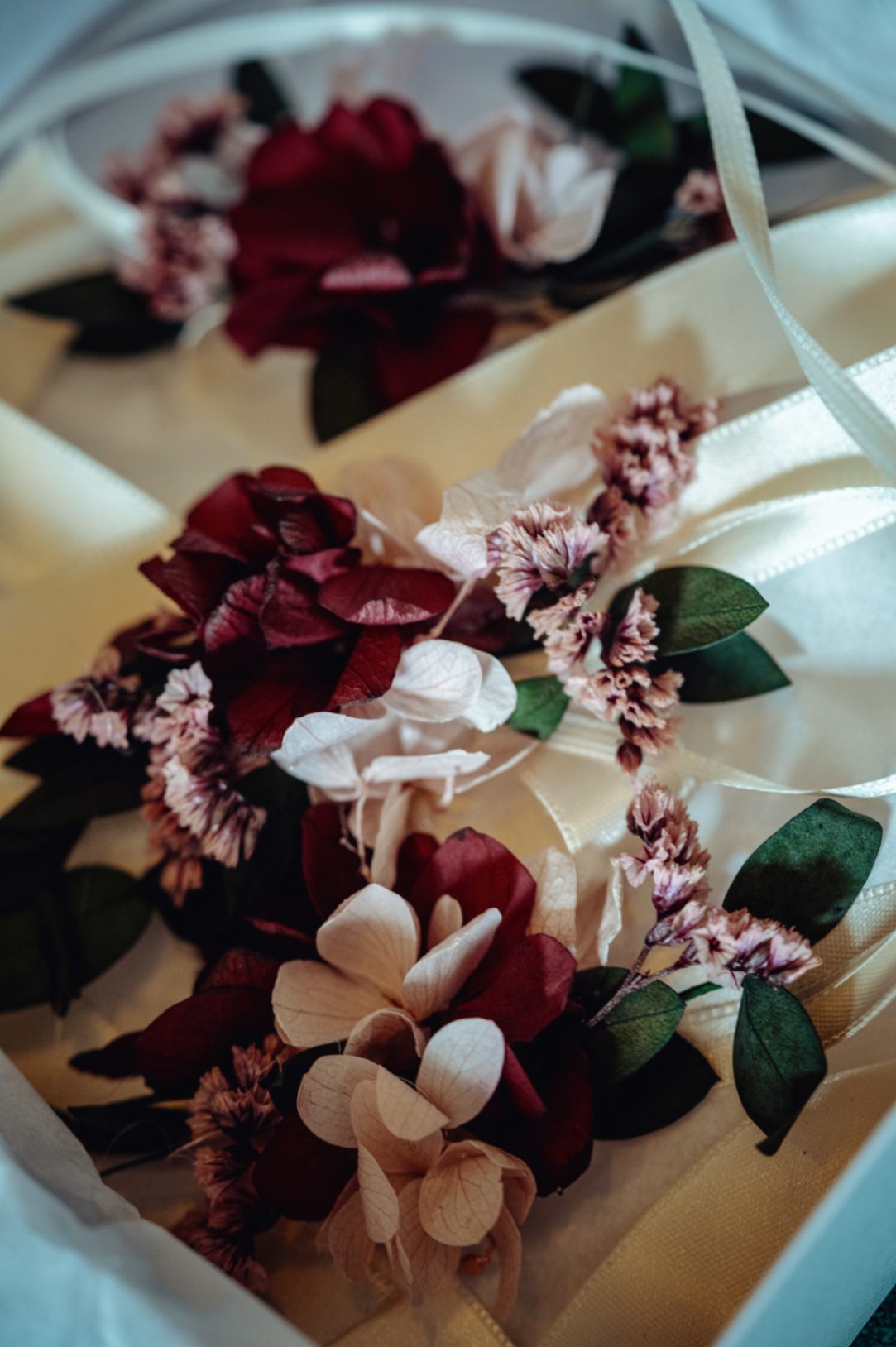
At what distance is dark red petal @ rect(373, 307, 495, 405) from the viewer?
17.4 inches

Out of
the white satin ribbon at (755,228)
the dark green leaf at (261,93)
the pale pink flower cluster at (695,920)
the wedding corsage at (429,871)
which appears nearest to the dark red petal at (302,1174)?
the wedding corsage at (429,871)

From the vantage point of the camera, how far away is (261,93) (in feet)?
1.86

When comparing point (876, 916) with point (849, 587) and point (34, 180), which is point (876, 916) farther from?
point (34, 180)

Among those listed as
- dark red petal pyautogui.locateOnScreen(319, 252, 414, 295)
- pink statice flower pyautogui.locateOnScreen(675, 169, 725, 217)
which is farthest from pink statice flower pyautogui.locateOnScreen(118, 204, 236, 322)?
pink statice flower pyautogui.locateOnScreen(675, 169, 725, 217)

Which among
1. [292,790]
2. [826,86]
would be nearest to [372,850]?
[292,790]

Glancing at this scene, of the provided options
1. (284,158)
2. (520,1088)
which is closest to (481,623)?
(520,1088)

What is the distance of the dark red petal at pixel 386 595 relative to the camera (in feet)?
0.95

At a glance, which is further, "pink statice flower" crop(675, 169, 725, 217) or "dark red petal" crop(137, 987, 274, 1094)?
"pink statice flower" crop(675, 169, 725, 217)

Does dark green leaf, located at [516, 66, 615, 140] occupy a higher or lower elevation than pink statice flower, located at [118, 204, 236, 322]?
higher

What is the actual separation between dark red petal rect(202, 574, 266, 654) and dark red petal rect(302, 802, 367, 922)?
0.19 ft

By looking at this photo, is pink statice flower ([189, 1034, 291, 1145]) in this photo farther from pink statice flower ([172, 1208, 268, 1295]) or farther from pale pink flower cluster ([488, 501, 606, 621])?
pale pink flower cluster ([488, 501, 606, 621])

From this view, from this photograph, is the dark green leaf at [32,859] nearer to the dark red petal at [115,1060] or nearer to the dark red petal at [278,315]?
the dark red petal at [115,1060]

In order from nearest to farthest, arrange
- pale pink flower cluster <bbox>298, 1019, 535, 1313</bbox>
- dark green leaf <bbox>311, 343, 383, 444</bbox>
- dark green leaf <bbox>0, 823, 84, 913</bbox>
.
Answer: pale pink flower cluster <bbox>298, 1019, 535, 1313</bbox>, dark green leaf <bbox>0, 823, 84, 913</bbox>, dark green leaf <bbox>311, 343, 383, 444</bbox>

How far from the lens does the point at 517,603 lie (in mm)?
289
